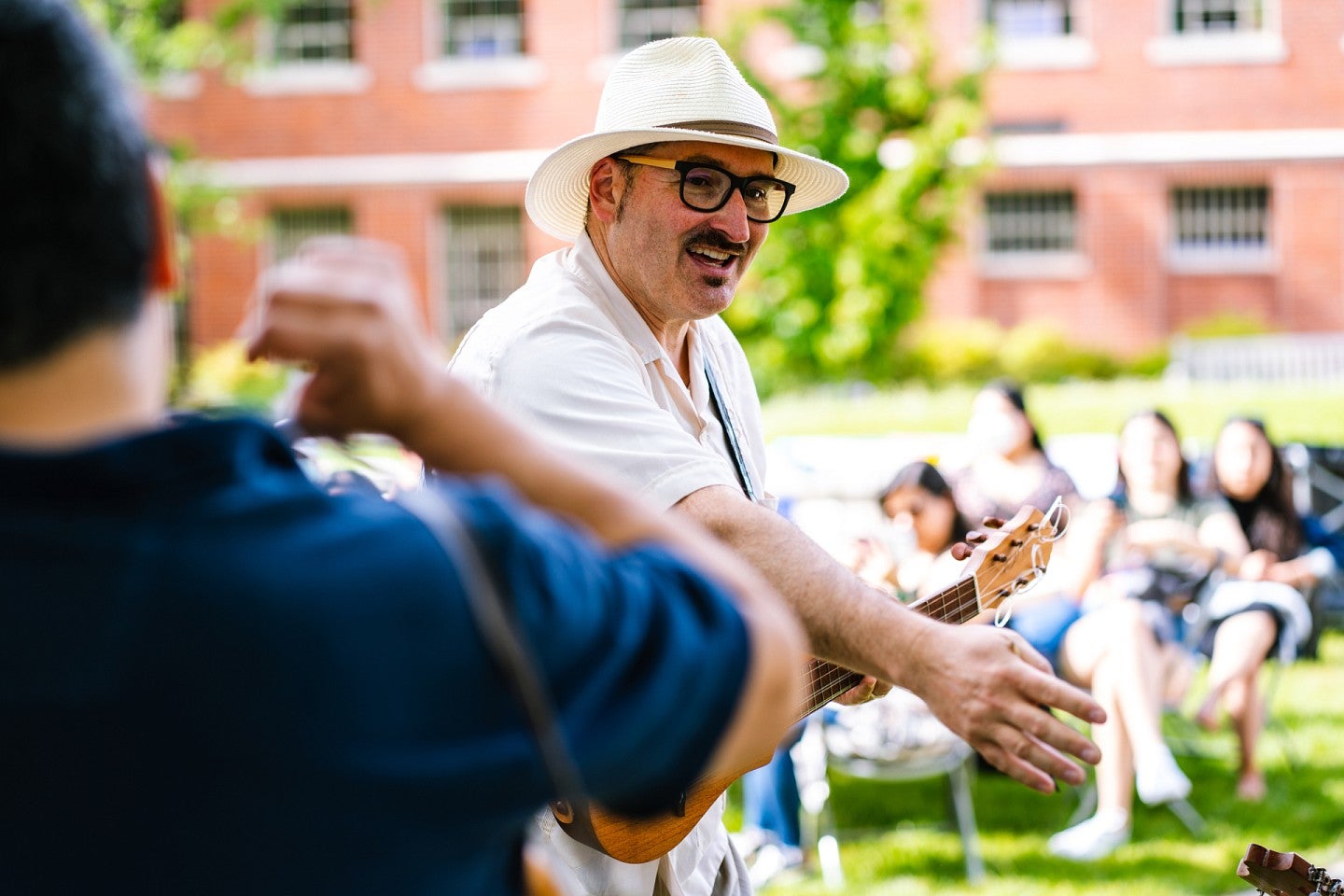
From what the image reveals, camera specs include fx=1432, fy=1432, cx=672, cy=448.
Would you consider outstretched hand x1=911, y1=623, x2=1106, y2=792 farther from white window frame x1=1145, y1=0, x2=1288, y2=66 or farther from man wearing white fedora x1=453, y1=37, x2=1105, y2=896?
white window frame x1=1145, y1=0, x2=1288, y2=66

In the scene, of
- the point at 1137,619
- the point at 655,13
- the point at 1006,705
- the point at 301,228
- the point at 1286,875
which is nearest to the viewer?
the point at 1006,705

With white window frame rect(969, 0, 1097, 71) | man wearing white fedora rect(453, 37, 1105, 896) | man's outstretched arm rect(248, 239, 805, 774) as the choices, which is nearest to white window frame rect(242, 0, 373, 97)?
white window frame rect(969, 0, 1097, 71)

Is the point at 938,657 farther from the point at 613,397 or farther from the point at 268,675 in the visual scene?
the point at 268,675

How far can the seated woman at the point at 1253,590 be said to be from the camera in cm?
673

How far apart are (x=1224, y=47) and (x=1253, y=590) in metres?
17.8

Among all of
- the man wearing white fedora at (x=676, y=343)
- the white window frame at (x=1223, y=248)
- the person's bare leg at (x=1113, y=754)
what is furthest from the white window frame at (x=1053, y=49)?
the man wearing white fedora at (x=676, y=343)

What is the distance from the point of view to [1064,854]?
5.78m

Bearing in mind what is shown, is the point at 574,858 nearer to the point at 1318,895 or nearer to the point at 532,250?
the point at 1318,895

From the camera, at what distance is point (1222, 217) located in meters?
22.9

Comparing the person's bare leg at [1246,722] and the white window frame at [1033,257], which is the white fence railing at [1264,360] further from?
the person's bare leg at [1246,722]

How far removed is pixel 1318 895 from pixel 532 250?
2240 centimetres

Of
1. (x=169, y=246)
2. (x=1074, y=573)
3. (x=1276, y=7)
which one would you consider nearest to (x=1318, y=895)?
(x=169, y=246)

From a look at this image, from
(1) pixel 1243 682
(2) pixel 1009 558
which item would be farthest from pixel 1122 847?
(2) pixel 1009 558

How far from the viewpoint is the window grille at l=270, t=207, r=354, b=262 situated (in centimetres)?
2430
